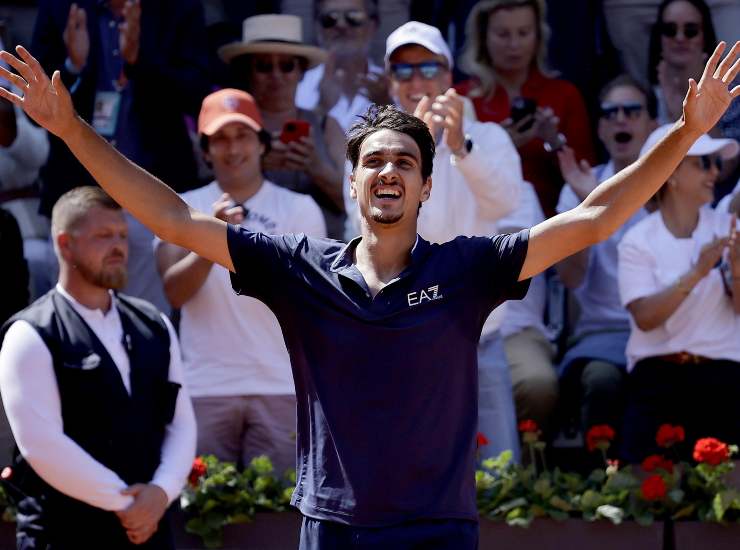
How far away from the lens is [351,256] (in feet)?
13.7

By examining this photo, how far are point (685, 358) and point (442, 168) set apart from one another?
1.47 m

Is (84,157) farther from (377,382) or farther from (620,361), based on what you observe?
(620,361)

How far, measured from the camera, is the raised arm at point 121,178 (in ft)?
13.0

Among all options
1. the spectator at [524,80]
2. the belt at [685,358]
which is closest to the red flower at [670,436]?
the belt at [685,358]

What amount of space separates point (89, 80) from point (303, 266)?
396 cm

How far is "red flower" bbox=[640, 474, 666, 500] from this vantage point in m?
5.95

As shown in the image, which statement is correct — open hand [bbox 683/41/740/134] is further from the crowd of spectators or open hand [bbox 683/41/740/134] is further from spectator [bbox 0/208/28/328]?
spectator [bbox 0/208/28/328]

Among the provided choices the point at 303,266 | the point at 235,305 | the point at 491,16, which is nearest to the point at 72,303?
the point at 235,305

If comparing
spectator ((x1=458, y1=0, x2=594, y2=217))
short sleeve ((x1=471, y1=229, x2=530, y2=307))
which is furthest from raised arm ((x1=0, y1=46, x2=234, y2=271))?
spectator ((x1=458, y1=0, x2=594, y2=217))

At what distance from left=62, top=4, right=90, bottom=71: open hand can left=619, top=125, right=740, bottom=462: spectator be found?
3024mm

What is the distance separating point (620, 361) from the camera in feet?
23.3

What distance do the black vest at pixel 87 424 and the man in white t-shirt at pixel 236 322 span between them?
1079mm

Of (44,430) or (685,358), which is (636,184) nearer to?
(44,430)

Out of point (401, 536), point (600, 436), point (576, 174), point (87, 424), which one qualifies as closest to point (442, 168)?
point (576, 174)
